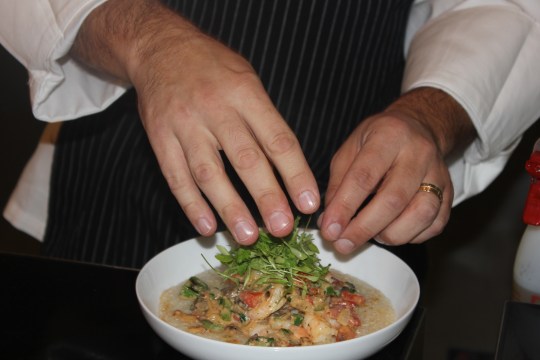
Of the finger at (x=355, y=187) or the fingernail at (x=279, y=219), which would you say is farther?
the finger at (x=355, y=187)

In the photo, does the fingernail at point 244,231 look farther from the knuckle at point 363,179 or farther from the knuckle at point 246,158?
the knuckle at point 363,179

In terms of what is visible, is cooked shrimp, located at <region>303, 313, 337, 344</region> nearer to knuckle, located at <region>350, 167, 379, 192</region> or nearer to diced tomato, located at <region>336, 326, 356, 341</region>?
diced tomato, located at <region>336, 326, 356, 341</region>

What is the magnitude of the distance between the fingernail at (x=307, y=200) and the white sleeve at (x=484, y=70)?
2.07 ft

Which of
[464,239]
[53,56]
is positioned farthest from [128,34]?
[464,239]

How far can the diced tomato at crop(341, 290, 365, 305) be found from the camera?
→ 1.17m

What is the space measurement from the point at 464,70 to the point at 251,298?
77cm

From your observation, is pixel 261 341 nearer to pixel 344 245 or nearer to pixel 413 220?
pixel 344 245

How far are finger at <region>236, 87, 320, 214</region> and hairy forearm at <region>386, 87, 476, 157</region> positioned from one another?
42 cm

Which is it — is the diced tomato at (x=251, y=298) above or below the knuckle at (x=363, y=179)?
below

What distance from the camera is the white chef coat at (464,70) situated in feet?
4.77

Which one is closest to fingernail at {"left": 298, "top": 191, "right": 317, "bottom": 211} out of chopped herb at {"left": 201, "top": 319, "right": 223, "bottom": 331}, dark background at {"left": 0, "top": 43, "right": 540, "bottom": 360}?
chopped herb at {"left": 201, "top": 319, "right": 223, "bottom": 331}

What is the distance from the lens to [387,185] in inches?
47.6

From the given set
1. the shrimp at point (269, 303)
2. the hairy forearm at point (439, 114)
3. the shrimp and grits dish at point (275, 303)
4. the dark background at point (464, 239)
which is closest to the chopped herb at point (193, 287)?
the shrimp and grits dish at point (275, 303)

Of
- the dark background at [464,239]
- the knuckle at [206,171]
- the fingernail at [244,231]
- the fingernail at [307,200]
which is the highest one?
the knuckle at [206,171]
